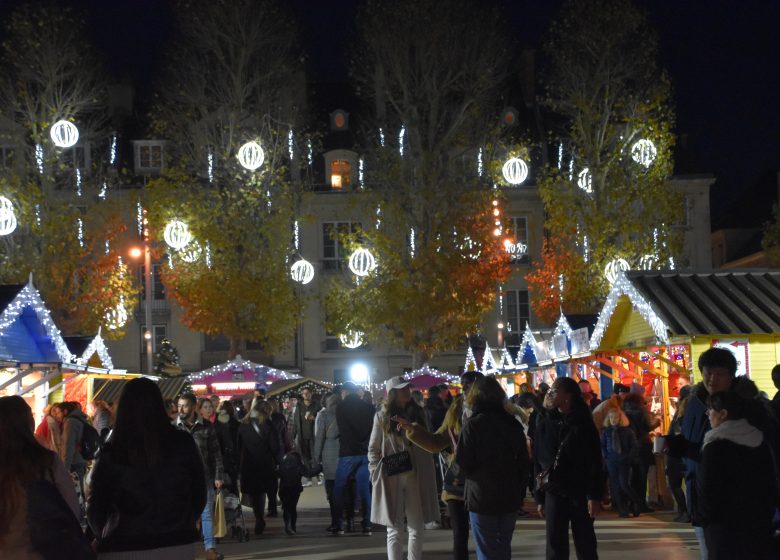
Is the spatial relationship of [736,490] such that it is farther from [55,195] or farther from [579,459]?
[55,195]

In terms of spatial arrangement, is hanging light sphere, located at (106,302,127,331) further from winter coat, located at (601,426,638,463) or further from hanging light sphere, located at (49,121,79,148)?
winter coat, located at (601,426,638,463)

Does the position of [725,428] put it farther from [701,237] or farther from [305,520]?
[701,237]

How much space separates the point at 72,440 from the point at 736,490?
1011cm

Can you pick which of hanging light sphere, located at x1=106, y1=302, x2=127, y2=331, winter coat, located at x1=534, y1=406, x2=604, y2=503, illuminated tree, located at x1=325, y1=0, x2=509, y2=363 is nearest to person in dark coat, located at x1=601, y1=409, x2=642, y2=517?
winter coat, located at x1=534, y1=406, x2=604, y2=503

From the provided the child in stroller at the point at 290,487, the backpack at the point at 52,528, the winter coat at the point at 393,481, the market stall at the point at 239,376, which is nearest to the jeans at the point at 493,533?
the winter coat at the point at 393,481

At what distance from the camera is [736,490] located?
6383mm

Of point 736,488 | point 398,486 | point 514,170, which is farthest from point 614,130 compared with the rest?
point 736,488

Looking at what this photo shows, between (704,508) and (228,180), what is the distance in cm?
3515

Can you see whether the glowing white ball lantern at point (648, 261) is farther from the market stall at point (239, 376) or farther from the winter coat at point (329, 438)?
the winter coat at point (329, 438)

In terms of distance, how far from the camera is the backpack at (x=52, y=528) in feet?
15.8

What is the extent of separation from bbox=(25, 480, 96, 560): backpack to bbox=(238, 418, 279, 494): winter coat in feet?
33.5

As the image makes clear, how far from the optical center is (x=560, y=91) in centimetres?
3806

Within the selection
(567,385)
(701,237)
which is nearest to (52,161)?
(701,237)

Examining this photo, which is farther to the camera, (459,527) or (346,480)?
(346,480)
